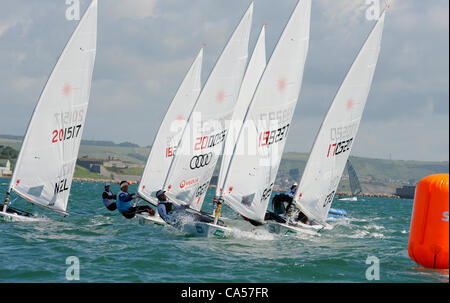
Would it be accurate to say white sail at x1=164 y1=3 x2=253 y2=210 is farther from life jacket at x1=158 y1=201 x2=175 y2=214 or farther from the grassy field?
the grassy field

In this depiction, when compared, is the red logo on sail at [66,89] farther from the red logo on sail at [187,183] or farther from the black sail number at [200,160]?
the red logo on sail at [187,183]

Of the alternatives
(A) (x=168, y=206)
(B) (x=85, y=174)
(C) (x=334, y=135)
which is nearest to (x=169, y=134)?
(A) (x=168, y=206)

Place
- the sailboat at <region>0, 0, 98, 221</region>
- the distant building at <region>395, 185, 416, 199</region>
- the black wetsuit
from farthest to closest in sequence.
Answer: the distant building at <region>395, 185, 416, 199</region>, the black wetsuit, the sailboat at <region>0, 0, 98, 221</region>

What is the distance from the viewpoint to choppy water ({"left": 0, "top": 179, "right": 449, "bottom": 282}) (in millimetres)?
11578

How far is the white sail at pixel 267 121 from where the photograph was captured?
725 inches

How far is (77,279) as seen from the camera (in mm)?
10898

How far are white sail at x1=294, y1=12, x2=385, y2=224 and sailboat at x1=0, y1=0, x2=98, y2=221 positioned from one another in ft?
24.1

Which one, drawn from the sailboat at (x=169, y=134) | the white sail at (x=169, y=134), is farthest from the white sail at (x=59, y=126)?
the white sail at (x=169, y=134)

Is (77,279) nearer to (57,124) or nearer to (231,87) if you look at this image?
(57,124)

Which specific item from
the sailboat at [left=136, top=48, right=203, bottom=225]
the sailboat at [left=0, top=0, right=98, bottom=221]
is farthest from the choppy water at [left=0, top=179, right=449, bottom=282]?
the sailboat at [left=136, top=48, right=203, bottom=225]

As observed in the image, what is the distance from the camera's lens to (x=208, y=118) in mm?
20000

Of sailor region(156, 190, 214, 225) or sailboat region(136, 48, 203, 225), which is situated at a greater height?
sailboat region(136, 48, 203, 225)

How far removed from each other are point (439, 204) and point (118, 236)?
9.01 m
